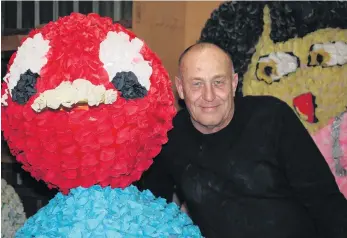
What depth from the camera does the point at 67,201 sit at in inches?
35.7

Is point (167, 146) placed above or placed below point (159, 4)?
below

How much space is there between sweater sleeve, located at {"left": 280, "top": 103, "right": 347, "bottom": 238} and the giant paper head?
0.47 metres

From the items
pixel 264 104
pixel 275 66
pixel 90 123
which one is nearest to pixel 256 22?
pixel 275 66

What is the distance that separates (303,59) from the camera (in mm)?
1577

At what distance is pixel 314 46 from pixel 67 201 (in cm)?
101

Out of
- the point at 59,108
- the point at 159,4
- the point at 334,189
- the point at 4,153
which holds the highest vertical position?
the point at 159,4

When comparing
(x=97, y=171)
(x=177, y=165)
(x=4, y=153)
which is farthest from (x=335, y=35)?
(x=4, y=153)

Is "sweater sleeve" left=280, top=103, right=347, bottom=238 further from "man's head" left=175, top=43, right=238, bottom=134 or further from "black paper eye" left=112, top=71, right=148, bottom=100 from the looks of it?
"black paper eye" left=112, top=71, right=148, bottom=100

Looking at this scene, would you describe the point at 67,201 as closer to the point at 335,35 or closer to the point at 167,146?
the point at 167,146

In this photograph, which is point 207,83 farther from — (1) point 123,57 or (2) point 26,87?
(2) point 26,87

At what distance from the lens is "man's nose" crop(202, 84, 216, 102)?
1.08m

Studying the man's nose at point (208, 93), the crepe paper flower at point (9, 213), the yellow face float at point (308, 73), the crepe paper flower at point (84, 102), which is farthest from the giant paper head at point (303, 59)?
the crepe paper flower at point (9, 213)

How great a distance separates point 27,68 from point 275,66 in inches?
35.2

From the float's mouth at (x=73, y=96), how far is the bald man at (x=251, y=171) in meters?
0.27
